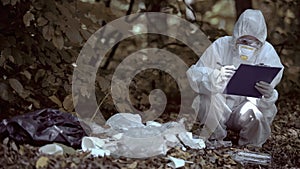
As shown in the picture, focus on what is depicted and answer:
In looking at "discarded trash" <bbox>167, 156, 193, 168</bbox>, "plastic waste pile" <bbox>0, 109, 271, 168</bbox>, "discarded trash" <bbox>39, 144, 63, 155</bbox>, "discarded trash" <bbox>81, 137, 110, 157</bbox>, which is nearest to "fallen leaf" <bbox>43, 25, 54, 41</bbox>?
"plastic waste pile" <bbox>0, 109, 271, 168</bbox>

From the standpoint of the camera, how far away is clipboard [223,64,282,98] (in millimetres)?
3820

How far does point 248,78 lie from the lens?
3916 mm

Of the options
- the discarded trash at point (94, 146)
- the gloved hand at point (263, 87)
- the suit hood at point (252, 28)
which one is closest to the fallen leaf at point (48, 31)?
the discarded trash at point (94, 146)

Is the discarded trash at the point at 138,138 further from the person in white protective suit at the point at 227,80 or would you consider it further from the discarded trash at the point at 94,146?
the person in white protective suit at the point at 227,80

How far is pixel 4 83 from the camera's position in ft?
13.2

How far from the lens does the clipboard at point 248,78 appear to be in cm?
382

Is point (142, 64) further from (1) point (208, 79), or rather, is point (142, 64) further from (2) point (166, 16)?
(1) point (208, 79)

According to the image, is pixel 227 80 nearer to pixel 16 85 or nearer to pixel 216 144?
pixel 216 144

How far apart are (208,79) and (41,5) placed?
1216 millimetres

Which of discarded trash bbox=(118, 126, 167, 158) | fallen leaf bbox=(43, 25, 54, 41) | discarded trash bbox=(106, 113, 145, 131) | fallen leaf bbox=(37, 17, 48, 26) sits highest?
fallen leaf bbox=(37, 17, 48, 26)

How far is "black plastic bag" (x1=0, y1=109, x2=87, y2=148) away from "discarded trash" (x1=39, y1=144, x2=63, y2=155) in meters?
0.12

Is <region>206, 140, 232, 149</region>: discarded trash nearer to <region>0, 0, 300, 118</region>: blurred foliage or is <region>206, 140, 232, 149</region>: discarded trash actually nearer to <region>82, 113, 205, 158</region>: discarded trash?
<region>82, 113, 205, 158</region>: discarded trash

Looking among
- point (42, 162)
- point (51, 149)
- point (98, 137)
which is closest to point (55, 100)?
point (98, 137)

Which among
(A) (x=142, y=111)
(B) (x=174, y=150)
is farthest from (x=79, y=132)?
(A) (x=142, y=111)
